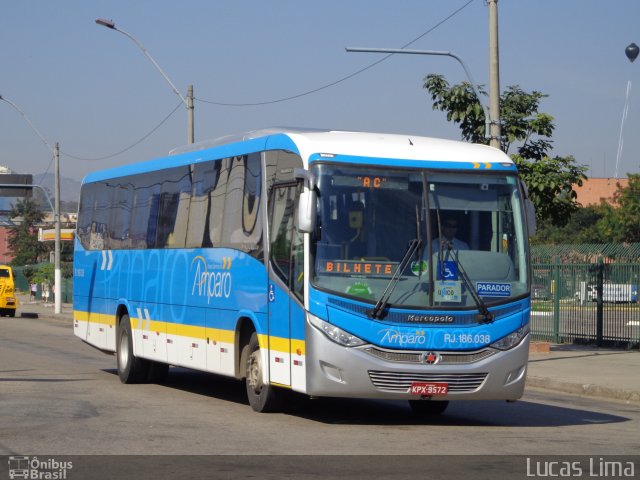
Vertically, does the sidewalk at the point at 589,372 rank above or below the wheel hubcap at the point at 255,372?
below

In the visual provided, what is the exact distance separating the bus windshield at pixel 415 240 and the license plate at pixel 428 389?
2.70 feet

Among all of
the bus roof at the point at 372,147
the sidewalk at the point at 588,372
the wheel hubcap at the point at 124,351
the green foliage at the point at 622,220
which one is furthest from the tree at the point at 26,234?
the bus roof at the point at 372,147

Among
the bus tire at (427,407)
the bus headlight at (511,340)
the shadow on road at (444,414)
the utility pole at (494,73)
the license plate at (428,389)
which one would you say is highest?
the utility pole at (494,73)

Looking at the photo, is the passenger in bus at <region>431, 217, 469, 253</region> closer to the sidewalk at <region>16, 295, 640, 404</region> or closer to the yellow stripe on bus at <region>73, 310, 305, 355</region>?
the yellow stripe on bus at <region>73, 310, 305, 355</region>

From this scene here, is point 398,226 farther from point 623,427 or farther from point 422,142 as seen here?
point 623,427

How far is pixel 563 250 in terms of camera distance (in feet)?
91.5

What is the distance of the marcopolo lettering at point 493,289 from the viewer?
12.5 m

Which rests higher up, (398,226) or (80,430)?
(398,226)

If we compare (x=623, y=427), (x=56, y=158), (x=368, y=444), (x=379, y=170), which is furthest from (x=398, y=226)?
(x=56, y=158)

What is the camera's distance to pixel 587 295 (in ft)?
87.1

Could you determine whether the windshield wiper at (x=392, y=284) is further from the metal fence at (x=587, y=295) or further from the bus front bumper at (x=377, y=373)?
the metal fence at (x=587, y=295)

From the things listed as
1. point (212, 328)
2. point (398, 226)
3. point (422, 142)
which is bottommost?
point (212, 328)

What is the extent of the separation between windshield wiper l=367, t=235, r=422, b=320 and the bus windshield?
1cm
